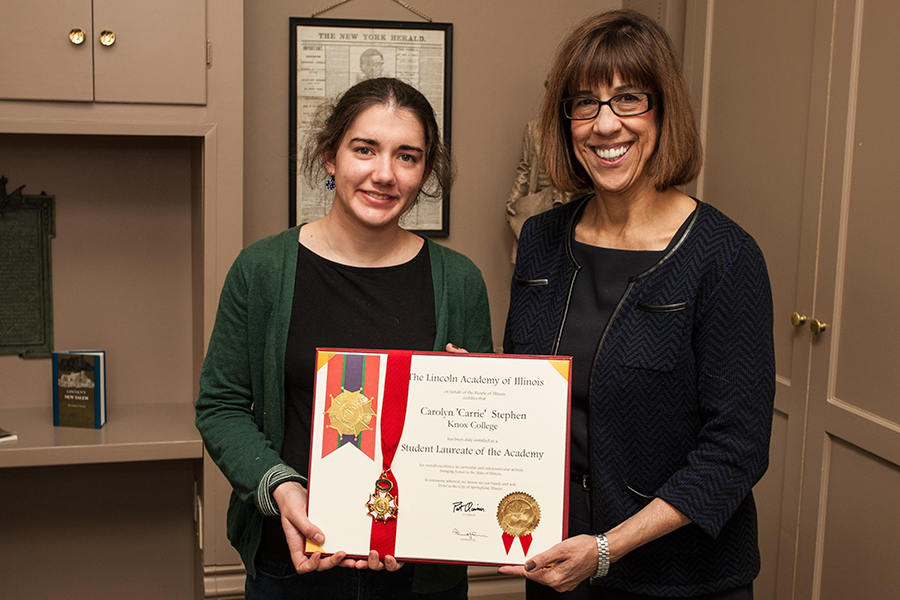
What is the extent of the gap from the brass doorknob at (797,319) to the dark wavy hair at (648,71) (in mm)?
966

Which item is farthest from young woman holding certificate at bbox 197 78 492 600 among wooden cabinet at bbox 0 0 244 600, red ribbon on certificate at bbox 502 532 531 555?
wooden cabinet at bbox 0 0 244 600

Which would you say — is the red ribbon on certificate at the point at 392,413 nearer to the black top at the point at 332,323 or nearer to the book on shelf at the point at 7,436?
the black top at the point at 332,323

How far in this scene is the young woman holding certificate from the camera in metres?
1.30

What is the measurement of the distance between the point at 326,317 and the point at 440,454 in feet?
1.07

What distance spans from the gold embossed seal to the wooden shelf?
1.42 m

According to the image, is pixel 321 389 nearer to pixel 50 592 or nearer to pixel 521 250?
pixel 521 250

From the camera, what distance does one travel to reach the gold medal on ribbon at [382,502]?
1.17 meters

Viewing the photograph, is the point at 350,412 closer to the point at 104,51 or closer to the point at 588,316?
the point at 588,316

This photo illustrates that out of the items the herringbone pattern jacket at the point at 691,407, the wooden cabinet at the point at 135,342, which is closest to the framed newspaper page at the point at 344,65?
the wooden cabinet at the point at 135,342

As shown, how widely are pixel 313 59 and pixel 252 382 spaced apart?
1721 mm

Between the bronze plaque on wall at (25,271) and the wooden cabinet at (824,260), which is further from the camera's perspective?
the bronze plaque on wall at (25,271)

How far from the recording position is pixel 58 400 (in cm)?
242
